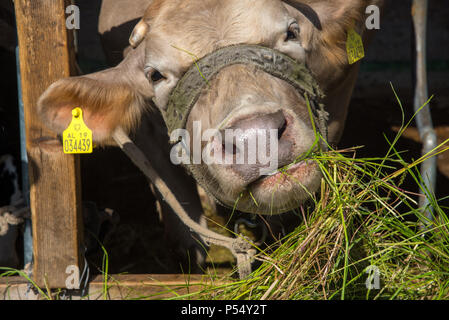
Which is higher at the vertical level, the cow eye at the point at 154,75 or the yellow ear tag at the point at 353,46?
the yellow ear tag at the point at 353,46

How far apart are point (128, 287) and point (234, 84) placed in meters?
1.10

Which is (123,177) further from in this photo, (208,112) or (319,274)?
(319,274)

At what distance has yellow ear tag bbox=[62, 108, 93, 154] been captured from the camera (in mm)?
2328

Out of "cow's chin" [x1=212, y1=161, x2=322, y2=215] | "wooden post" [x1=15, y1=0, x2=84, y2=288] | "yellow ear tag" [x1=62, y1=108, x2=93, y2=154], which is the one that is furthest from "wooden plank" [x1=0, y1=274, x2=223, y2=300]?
"yellow ear tag" [x1=62, y1=108, x2=93, y2=154]

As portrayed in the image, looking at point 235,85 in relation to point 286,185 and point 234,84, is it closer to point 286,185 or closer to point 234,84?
point 234,84

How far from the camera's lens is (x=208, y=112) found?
7.28ft

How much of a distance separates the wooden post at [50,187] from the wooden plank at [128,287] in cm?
11

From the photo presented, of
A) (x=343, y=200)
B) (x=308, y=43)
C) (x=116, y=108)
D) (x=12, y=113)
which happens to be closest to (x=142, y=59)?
(x=116, y=108)

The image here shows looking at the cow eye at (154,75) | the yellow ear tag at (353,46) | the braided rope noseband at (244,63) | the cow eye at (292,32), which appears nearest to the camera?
the braided rope noseband at (244,63)

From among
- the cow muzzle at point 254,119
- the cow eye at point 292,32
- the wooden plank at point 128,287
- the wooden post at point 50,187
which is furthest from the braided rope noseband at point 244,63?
the wooden plank at point 128,287

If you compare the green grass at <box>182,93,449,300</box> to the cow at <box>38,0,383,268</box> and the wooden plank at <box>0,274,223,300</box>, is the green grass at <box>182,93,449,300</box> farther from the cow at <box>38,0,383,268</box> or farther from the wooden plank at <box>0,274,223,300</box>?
the wooden plank at <box>0,274,223,300</box>

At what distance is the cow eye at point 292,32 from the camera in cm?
245

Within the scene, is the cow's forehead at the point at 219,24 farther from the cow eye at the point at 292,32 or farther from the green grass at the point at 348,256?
the green grass at the point at 348,256

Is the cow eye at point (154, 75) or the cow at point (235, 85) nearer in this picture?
the cow at point (235, 85)
